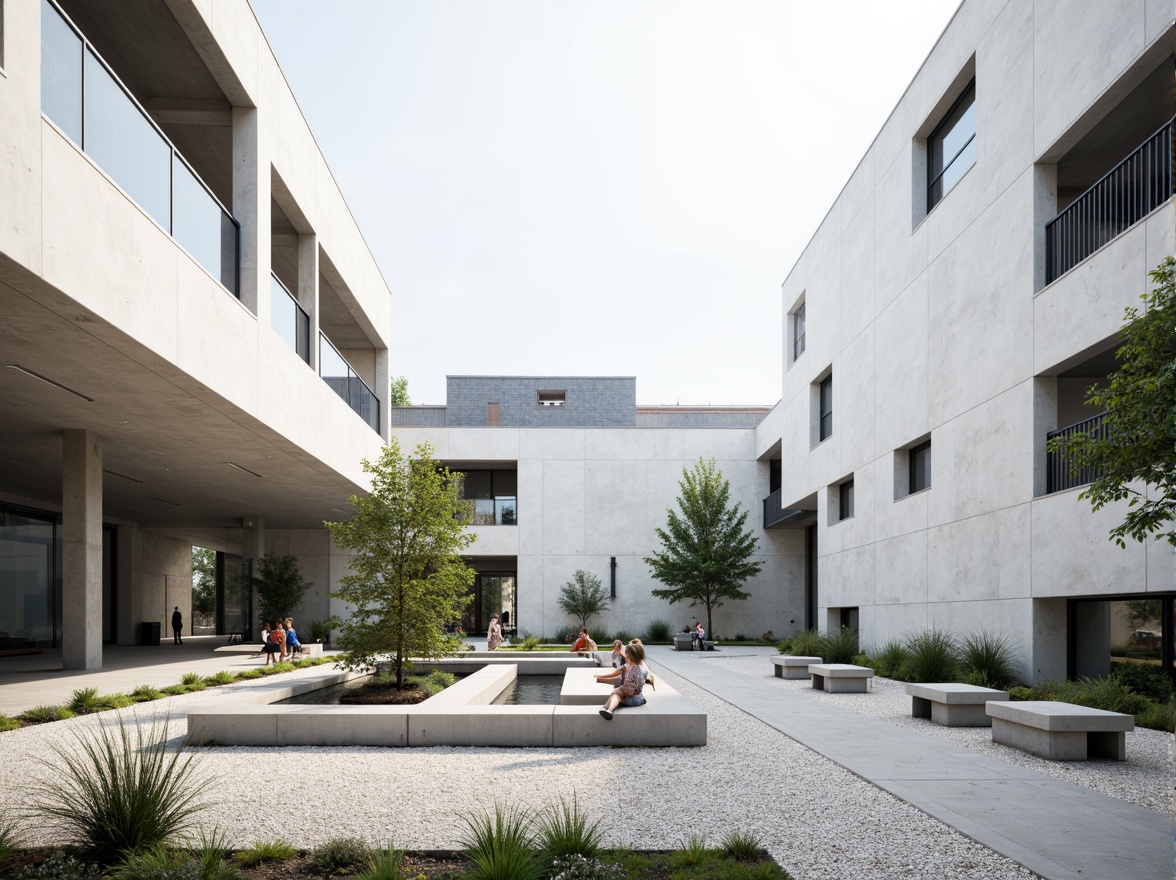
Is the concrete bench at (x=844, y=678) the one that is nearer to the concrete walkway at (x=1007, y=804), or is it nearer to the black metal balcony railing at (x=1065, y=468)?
the concrete walkway at (x=1007, y=804)

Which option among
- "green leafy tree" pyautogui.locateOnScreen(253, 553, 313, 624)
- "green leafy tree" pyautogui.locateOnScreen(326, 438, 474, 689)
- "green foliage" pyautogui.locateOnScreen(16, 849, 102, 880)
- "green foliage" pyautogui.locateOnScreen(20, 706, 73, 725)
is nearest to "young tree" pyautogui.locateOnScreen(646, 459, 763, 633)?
"green leafy tree" pyautogui.locateOnScreen(253, 553, 313, 624)

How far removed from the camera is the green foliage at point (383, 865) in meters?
4.94

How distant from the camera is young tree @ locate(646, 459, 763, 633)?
3262 cm

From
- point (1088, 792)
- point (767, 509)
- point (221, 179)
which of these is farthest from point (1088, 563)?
point (767, 509)

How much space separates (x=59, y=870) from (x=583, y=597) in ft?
94.9

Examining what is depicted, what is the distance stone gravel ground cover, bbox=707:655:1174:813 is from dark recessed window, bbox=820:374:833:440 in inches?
525

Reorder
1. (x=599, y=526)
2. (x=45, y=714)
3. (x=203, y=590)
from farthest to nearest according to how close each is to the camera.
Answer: (x=203, y=590) < (x=599, y=526) < (x=45, y=714)

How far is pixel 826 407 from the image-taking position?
2792cm

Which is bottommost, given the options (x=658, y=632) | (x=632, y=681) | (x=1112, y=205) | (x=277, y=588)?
(x=658, y=632)

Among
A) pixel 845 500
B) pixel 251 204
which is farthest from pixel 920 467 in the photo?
pixel 251 204

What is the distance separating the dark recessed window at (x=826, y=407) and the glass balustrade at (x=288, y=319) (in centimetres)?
1529

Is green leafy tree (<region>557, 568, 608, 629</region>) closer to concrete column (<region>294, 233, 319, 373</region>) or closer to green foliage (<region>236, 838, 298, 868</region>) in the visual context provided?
concrete column (<region>294, 233, 319, 373</region>)

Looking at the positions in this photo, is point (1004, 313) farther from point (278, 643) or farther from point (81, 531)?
point (278, 643)

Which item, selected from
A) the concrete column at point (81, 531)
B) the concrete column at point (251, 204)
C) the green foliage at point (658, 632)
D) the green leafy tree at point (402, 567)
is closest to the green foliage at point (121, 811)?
the green leafy tree at point (402, 567)
